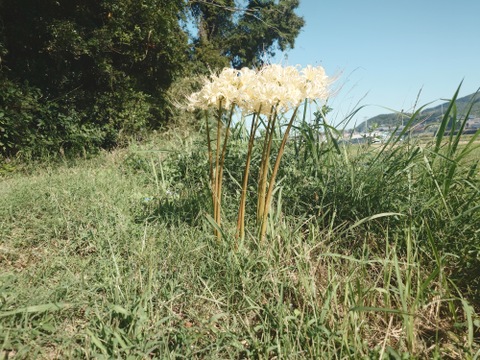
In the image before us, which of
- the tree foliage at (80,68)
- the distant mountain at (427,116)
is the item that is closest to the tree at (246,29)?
the tree foliage at (80,68)

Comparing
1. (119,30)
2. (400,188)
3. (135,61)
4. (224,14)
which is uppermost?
(224,14)

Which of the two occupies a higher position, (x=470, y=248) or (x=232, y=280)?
(x=470, y=248)

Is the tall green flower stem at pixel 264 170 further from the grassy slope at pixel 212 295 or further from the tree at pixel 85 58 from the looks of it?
the tree at pixel 85 58

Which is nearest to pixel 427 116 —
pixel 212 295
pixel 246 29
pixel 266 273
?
pixel 266 273

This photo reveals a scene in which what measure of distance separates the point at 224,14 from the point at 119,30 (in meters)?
11.8

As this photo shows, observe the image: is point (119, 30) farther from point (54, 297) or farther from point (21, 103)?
point (54, 297)

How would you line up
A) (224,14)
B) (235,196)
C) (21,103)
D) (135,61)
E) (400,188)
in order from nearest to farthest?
(400,188) < (235,196) < (21,103) < (135,61) < (224,14)

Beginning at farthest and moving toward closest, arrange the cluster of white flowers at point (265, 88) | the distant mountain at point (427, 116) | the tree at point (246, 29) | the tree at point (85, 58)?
the tree at point (246, 29)
the tree at point (85, 58)
the distant mountain at point (427, 116)
the cluster of white flowers at point (265, 88)

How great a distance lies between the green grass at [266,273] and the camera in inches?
54.6

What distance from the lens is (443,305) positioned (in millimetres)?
1646

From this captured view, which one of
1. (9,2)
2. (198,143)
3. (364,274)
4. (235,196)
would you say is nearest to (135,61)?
(9,2)

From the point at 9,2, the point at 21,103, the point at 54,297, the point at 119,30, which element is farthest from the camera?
the point at 119,30

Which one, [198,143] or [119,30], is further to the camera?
[119,30]

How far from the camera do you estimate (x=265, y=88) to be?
157 cm
